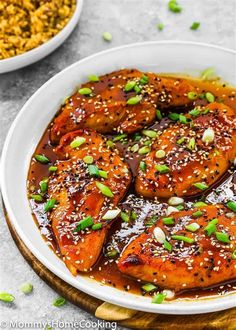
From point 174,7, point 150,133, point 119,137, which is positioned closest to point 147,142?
point 150,133

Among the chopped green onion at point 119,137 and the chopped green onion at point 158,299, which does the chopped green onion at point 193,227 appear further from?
the chopped green onion at point 119,137

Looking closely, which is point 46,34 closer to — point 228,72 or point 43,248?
point 228,72

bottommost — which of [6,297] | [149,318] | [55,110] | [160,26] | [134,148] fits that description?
[6,297]

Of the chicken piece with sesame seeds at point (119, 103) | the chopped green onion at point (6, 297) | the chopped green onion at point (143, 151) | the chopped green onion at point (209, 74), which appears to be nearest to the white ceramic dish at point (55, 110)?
the chopped green onion at point (209, 74)

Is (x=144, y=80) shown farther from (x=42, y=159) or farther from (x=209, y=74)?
(x=42, y=159)

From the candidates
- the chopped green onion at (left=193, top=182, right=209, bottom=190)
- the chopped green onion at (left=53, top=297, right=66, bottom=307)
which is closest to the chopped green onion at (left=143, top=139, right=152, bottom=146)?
the chopped green onion at (left=193, top=182, right=209, bottom=190)

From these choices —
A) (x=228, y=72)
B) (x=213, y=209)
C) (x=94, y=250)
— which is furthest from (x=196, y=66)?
(x=94, y=250)

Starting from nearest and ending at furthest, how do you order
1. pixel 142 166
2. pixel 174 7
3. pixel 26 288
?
1. pixel 26 288
2. pixel 142 166
3. pixel 174 7
